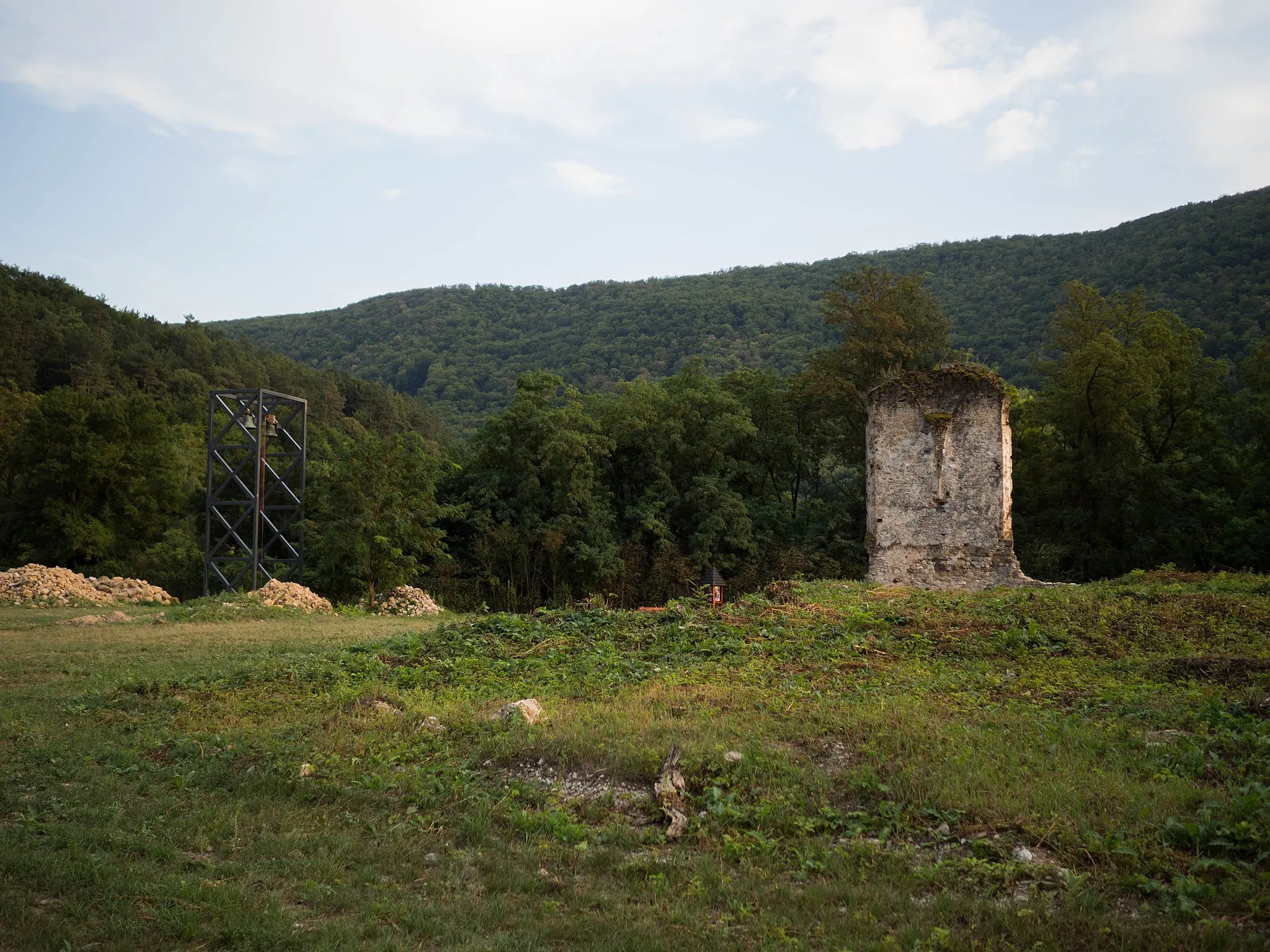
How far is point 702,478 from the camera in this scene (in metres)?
26.3

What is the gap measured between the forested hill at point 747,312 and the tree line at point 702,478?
165 inches

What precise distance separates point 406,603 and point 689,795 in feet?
56.1

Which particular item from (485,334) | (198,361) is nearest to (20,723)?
(198,361)

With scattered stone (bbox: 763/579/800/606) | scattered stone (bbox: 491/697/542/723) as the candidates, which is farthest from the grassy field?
scattered stone (bbox: 763/579/800/606)

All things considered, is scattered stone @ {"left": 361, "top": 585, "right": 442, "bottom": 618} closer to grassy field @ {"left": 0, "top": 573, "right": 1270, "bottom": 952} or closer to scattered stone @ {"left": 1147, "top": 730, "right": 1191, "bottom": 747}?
grassy field @ {"left": 0, "top": 573, "right": 1270, "bottom": 952}

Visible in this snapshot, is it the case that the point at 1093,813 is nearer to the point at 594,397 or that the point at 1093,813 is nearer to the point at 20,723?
the point at 20,723

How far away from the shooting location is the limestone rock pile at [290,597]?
17.7 metres

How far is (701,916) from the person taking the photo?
399 cm

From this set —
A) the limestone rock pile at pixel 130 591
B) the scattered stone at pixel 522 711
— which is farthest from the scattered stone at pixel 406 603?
the scattered stone at pixel 522 711

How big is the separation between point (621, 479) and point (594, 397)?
127 inches

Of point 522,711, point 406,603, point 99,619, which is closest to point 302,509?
point 406,603

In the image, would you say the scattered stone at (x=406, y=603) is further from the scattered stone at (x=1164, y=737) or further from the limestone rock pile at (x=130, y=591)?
the scattered stone at (x=1164, y=737)

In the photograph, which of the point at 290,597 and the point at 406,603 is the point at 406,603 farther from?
the point at 290,597

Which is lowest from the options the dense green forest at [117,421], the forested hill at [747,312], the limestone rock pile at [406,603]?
the limestone rock pile at [406,603]
